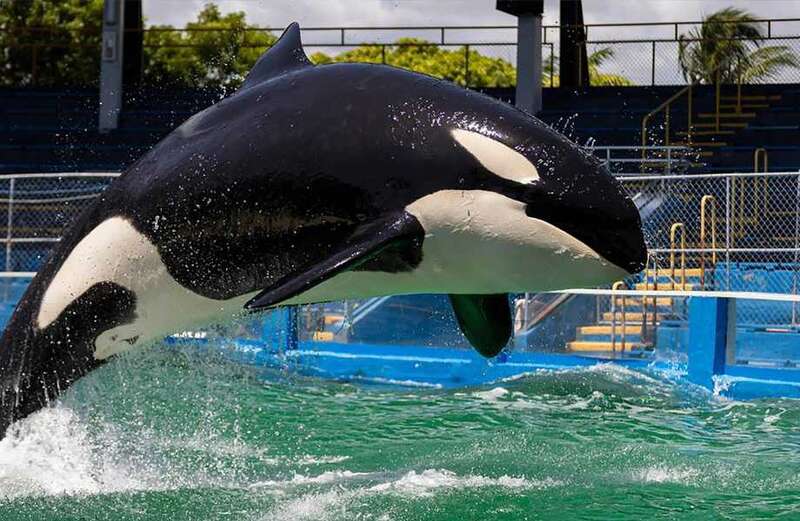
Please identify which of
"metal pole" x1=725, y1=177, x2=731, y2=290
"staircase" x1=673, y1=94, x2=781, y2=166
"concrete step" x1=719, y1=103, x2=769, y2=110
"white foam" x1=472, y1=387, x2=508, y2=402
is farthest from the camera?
"concrete step" x1=719, y1=103, x2=769, y2=110

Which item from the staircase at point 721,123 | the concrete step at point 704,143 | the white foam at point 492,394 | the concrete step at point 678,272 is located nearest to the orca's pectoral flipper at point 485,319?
the white foam at point 492,394

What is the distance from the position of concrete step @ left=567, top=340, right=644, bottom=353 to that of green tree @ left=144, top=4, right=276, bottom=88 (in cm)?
1465

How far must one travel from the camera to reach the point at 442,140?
4477mm

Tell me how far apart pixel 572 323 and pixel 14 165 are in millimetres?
12866

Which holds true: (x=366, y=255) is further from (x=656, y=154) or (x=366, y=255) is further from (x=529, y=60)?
(x=529, y=60)

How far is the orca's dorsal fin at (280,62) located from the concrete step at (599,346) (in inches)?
267

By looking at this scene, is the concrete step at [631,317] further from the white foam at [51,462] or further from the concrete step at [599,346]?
the white foam at [51,462]

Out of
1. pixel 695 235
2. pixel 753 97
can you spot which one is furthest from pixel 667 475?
pixel 753 97

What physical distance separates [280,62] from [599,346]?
7042 millimetres

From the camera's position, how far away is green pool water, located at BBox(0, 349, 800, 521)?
5.36 m

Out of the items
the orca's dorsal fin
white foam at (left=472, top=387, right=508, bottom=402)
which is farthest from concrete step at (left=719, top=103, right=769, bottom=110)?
the orca's dorsal fin

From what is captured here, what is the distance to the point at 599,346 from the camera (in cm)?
1166

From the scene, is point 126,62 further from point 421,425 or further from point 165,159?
point 165,159

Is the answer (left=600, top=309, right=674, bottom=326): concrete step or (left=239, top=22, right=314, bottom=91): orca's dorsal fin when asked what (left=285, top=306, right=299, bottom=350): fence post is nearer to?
(left=600, top=309, right=674, bottom=326): concrete step
